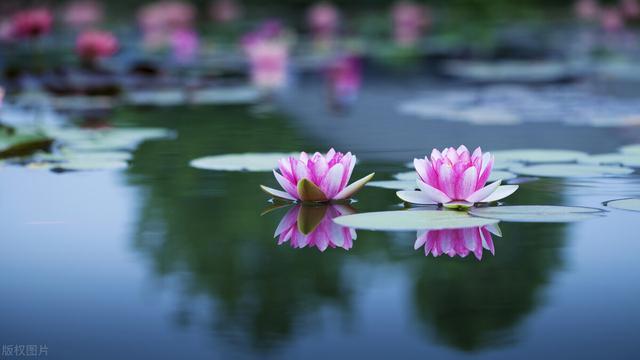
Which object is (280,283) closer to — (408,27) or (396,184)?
(396,184)

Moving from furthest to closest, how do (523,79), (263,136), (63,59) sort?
1. (63,59)
2. (523,79)
3. (263,136)

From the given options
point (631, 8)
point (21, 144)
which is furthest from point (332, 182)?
point (631, 8)

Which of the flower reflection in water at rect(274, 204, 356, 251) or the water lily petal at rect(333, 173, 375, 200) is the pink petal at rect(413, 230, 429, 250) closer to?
the flower reflection in water at rect(274, 204, 356, 251)

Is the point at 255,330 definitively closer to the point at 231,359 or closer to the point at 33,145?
the point at 231,359

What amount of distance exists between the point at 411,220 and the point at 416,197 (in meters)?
0.28

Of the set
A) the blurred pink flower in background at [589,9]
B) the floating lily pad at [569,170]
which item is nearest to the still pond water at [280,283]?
the floating lily pad at [569,170]

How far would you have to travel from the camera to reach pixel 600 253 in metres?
3.04

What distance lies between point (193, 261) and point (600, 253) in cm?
97

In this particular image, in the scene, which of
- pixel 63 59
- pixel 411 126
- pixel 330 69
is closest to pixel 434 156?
pixel 411 126

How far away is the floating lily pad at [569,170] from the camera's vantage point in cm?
421

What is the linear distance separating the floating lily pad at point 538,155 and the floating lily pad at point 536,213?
104 cm

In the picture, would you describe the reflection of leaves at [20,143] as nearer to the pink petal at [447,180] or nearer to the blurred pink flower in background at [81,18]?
the pink petal at [447,180]

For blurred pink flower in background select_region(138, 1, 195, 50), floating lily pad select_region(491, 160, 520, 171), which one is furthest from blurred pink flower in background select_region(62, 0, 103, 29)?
floating lily pad select_region(491, 160, 520, 171)

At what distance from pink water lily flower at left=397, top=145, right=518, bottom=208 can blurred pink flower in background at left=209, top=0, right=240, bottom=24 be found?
15.3 m
